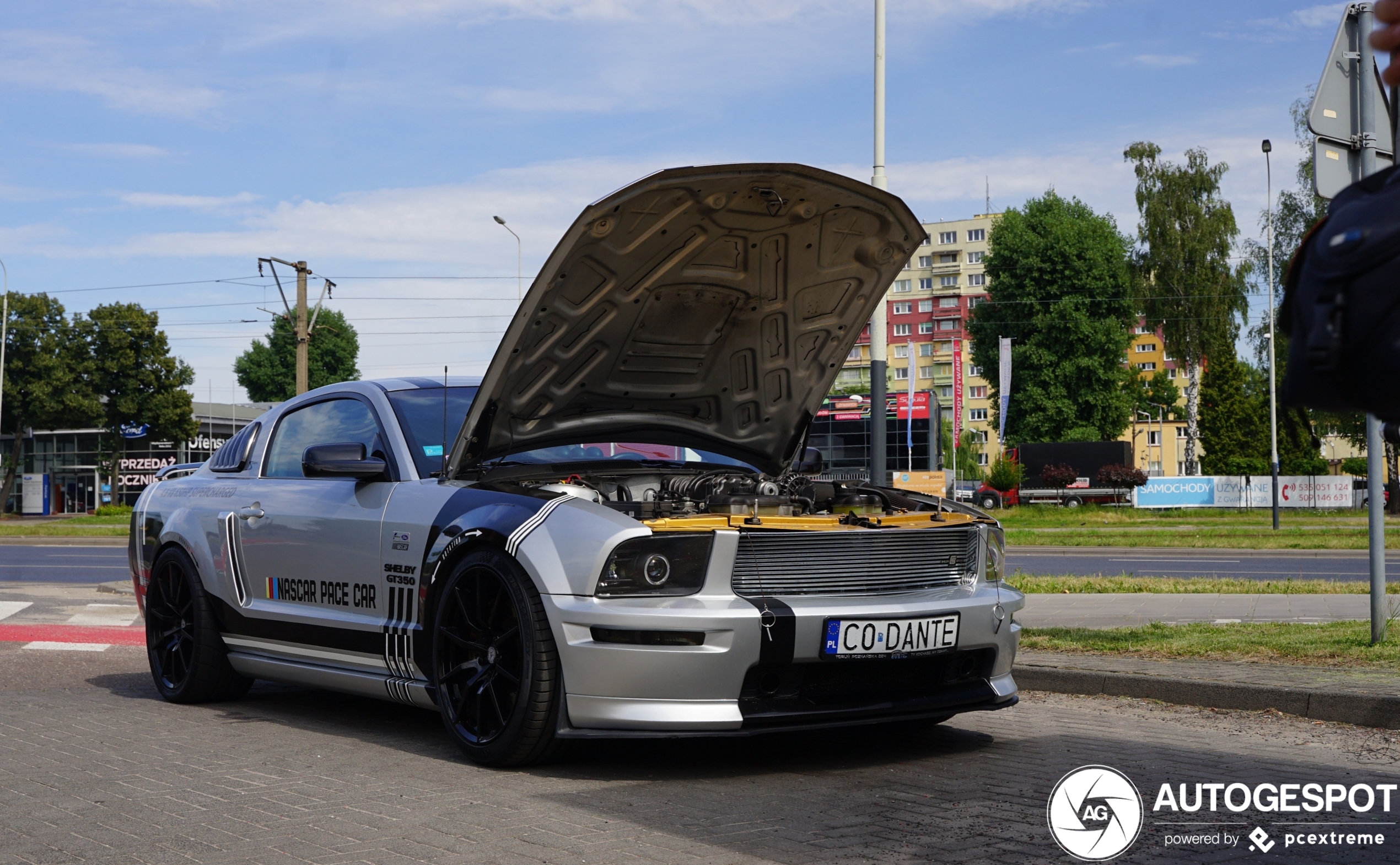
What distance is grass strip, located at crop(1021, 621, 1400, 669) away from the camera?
7.57m

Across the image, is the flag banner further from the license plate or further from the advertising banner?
the license plate

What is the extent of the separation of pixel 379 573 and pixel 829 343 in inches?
98.7

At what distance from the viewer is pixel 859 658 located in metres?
4.96

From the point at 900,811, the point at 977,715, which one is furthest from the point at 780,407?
the point at 900,811

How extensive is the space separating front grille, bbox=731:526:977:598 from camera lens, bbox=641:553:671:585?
250 millimetres

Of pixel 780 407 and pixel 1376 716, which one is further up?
pixel 780 407


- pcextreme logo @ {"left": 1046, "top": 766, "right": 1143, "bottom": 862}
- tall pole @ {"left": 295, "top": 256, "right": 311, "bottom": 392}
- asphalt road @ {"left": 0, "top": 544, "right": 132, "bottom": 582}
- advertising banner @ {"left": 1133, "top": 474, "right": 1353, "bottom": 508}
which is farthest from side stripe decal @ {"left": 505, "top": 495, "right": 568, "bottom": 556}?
advertising banner @ {"left": 1133, "top": 474, "right": 1353, "bottom": 508}

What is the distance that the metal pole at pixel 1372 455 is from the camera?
25.3 ft

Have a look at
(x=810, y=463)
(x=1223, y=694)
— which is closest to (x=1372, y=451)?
(x=1223, y=694)

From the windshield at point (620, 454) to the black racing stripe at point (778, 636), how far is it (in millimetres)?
1810

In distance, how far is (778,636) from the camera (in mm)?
4809

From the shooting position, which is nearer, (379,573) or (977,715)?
(379,573)

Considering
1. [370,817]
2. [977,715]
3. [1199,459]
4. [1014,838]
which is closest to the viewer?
[1014,838]

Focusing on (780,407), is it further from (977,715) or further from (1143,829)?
(1143,829)
